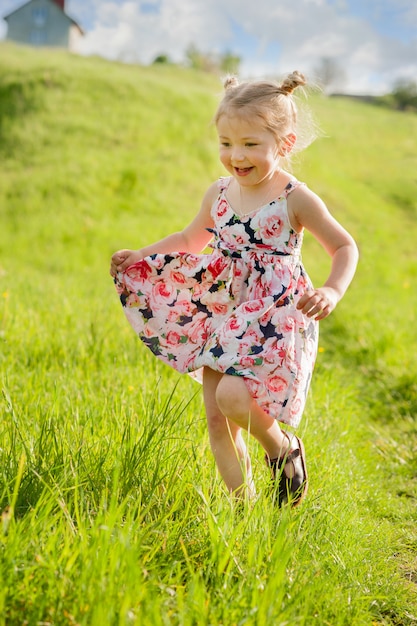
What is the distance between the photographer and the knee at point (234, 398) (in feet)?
8.50

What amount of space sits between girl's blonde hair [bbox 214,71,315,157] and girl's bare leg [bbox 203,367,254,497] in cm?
100

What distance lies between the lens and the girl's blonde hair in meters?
2.83

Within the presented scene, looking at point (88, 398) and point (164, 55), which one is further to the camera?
point (164, 55)

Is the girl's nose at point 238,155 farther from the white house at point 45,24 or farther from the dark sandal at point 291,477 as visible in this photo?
the white house at point 45,24

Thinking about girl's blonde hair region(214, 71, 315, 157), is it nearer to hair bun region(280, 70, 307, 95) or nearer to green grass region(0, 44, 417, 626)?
hair bun region(280, 70, 307, 95)

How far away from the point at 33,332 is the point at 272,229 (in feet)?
7.46

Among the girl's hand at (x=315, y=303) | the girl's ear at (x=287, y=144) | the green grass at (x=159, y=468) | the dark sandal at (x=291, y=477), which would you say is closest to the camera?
the green grass at (x=159, y=468)

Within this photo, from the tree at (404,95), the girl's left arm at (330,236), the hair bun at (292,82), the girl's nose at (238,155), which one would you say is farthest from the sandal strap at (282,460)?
the tree at (404,95)

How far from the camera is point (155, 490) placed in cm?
249

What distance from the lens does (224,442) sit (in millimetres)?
2770

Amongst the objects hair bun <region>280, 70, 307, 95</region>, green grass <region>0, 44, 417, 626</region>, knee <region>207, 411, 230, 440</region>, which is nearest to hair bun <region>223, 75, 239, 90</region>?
hair bun <region>280, 70, 307, 95</region>

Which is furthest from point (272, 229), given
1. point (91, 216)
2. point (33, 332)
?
point (91, 216)

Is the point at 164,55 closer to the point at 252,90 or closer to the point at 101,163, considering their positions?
the point at 101,163

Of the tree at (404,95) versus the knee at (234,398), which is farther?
the tree at (404,95)
